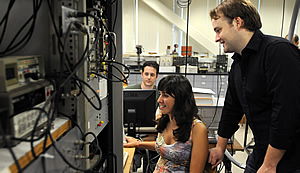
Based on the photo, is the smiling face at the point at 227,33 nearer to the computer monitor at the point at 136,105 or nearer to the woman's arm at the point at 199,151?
the woman's arm at the point at 199,151

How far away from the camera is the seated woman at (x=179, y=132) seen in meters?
1.58

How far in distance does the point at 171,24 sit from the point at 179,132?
5165 mm

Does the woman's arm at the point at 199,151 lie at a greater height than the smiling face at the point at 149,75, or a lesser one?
lesser

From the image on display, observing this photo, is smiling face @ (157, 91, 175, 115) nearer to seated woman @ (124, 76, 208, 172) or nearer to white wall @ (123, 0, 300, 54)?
seated woman @ (124, 76, 208, 172)

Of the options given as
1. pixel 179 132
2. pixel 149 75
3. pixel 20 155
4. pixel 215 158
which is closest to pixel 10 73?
pixel 20 155

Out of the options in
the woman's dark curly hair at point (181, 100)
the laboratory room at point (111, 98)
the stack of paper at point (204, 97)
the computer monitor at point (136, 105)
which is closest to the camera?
the laboratory room at point (111, 98)

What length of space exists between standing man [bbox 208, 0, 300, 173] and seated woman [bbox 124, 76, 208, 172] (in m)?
0.32

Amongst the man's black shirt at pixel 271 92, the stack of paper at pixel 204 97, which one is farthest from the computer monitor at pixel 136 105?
the man's black shirt at pixel 271 92

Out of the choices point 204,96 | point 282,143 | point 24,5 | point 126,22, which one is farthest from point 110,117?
point 126,22

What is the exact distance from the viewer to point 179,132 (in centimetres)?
166

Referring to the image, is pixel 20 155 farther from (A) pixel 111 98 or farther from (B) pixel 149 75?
(B) pixel 149 75

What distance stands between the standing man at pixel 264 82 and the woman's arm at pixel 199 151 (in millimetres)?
286

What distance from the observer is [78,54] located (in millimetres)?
956

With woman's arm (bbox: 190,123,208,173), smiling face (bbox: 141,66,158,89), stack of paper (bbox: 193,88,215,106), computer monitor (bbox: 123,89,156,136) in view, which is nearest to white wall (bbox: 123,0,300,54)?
smiling face (bbox: 141,66,158,89)
